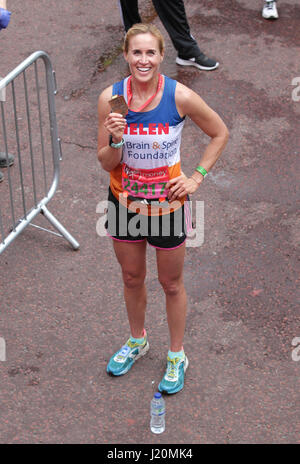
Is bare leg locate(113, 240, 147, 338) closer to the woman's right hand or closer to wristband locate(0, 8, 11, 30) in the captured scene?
the woman's right hand

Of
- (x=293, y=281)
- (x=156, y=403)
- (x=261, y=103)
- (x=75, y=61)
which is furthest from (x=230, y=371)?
(x=75, y=61)

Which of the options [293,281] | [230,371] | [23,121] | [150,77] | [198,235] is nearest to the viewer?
[150,77]

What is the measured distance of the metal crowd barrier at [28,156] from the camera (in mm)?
4750

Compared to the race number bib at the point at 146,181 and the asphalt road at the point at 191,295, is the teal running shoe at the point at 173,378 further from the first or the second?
the race number bib at the point at 146,181

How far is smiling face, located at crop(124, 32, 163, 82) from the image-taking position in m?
3.38

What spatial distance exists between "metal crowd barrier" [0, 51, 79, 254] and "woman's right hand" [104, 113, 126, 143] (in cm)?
126

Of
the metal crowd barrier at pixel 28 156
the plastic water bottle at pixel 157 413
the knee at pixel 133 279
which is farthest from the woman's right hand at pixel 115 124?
the plastic water bottle at pixel 157 413

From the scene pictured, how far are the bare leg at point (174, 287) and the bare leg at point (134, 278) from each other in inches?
4.5

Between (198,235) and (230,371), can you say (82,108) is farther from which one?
(230,371)

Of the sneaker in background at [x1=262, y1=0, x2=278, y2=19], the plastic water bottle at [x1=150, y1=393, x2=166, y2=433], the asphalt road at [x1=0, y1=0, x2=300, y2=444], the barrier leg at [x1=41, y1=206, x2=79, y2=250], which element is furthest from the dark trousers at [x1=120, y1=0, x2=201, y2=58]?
Result: the plastic water bottle at [x1=150, y1=393, x2=166, y2=433]

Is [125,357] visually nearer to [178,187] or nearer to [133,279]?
[133,279]

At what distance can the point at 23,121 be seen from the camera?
6.70m

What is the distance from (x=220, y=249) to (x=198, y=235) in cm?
24

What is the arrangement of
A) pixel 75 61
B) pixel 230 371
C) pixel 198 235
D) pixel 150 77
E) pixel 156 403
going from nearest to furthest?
pixel 150 77 → pixel 156 403 → pixel 230 371 → pixel 198 235 → pixel 75 61
